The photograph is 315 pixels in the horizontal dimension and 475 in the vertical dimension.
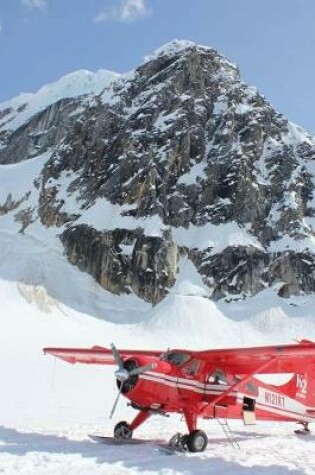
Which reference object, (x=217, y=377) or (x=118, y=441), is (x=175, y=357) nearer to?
(x=217, y=377)

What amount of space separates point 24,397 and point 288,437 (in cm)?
1468

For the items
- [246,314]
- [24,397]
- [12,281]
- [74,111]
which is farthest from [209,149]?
[24,397]

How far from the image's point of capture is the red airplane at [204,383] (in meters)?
13.6

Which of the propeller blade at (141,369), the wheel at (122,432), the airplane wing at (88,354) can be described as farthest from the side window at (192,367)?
the airplane wing at (88,354)

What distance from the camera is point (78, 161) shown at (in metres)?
98.2

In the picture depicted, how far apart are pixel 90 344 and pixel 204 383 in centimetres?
3630

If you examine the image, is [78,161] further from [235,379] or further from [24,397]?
[235,379]

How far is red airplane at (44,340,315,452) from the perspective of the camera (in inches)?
536

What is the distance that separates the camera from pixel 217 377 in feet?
49.7

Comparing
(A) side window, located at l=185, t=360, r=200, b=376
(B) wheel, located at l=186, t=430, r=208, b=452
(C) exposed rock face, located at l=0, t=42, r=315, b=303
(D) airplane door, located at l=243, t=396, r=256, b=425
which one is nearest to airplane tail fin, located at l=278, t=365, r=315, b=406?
(D) airplane door, located at l=243, t=396, r=256, b=425

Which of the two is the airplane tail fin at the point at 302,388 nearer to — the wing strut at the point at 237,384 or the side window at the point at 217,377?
the side window at the point at 217,377

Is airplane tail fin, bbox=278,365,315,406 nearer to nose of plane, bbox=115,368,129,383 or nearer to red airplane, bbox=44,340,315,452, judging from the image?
red airplane, bbox=44,340,315,452

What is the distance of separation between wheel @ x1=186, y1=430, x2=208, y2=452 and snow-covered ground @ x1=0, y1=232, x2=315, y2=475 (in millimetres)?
216

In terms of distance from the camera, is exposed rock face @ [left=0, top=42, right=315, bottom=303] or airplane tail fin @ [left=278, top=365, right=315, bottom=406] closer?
airplane tail fin @ [left=278, top=365, right=315, bottom=406]
